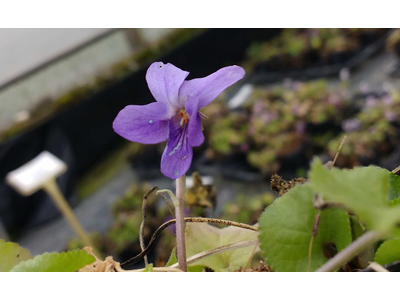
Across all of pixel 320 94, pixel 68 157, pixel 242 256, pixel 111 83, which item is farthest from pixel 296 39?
pixel 242 256

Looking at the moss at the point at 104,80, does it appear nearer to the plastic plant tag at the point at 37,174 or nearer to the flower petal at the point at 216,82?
the plastic plant tag at the point at 37,174

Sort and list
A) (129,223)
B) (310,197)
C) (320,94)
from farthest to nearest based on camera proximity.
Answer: (320,94), (129,223), (310,197)

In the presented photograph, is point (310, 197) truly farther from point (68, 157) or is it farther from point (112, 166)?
point (112, 166)

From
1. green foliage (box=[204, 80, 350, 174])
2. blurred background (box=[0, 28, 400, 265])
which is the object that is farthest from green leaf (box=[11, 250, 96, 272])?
green foliage (box=[204, 80, 350, 174])

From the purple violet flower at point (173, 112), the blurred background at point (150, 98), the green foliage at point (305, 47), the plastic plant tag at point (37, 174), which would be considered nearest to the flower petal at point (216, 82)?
the purple violet flower at point (173, 112)

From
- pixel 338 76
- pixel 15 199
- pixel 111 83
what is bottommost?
pixel 338 76

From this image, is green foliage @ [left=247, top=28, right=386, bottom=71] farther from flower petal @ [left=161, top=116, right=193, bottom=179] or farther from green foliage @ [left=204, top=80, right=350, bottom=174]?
flower petal @ [left=161, top=116, right=193, bottom=179]
